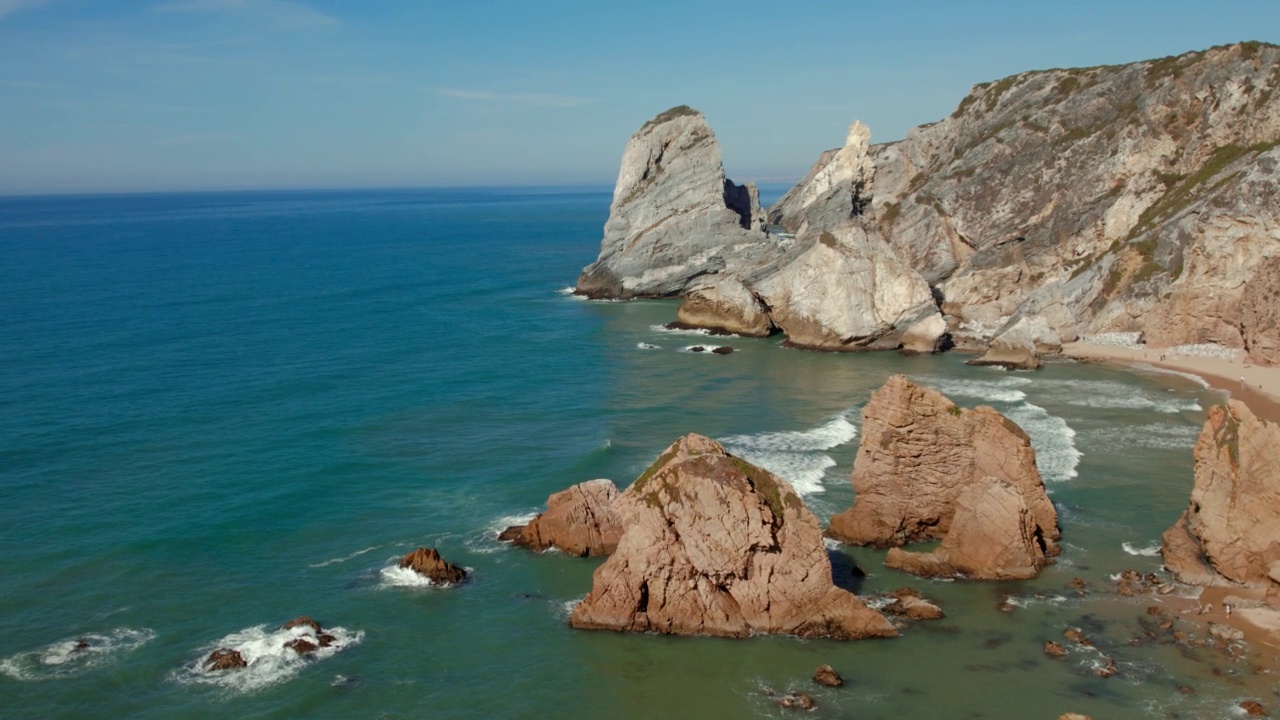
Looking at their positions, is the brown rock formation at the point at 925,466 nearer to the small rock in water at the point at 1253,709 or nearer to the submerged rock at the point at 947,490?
the submerged rock at the point at 947,490

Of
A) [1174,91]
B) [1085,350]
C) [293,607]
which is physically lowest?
[293,607]

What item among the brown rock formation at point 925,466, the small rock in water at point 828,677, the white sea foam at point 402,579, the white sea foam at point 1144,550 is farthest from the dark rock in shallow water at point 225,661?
the white sea foam at point 1144,550

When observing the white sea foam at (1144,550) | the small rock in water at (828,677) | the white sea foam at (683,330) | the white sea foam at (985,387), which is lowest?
the small rock in water at (828,677)

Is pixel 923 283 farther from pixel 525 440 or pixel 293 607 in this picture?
pixel 293 607

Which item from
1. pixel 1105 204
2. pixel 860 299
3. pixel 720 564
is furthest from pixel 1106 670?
pixel 1105 204

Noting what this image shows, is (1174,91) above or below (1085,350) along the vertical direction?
above

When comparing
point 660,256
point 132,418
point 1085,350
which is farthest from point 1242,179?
point 132,418
